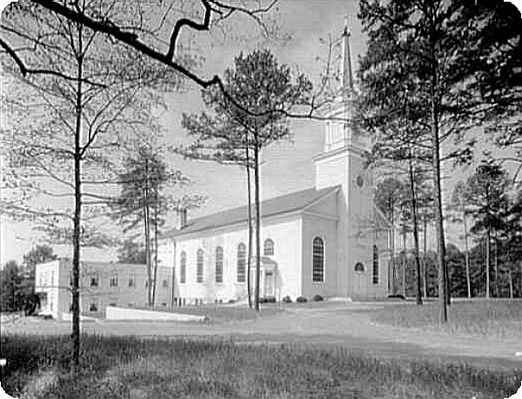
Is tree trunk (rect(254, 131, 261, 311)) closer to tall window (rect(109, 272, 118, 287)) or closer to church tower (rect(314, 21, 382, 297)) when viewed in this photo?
church tower (rect(314, 21, 382, 297))

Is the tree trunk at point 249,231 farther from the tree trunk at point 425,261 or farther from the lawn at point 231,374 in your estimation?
the tree trunk at point 425,261

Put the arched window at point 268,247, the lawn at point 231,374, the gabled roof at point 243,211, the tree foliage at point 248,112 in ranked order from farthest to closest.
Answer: the arched window at point 268,247, the gabled roof at point 243,211, the tree foliage at point 248,112, the lawn at point 231,374

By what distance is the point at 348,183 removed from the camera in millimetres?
3230

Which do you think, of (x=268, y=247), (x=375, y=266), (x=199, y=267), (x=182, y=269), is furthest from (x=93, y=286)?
(x=375, y=266)

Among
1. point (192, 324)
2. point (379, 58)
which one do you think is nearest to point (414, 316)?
point (192, 324)

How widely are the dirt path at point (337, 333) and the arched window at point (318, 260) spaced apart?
0.66 ft

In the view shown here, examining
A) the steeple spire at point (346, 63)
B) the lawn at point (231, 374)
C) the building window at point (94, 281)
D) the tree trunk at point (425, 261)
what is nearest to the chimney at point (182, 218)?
the building window at point (94, 281)

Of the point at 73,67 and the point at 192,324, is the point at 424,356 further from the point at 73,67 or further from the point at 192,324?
the point at 73,67

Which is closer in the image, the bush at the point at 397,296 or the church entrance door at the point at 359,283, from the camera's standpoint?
the church entrance door at the point at 359,283

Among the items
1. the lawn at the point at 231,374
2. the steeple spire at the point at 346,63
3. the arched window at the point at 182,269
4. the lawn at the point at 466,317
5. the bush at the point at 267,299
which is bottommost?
the lawn at the point at 231,374

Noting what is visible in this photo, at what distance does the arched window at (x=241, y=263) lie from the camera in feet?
11.1

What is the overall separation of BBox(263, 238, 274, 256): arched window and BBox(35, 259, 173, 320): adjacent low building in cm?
89

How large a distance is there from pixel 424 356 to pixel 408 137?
138cm

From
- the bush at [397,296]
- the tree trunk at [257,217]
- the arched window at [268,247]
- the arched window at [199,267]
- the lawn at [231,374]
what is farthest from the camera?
the arched window at [268,247]
